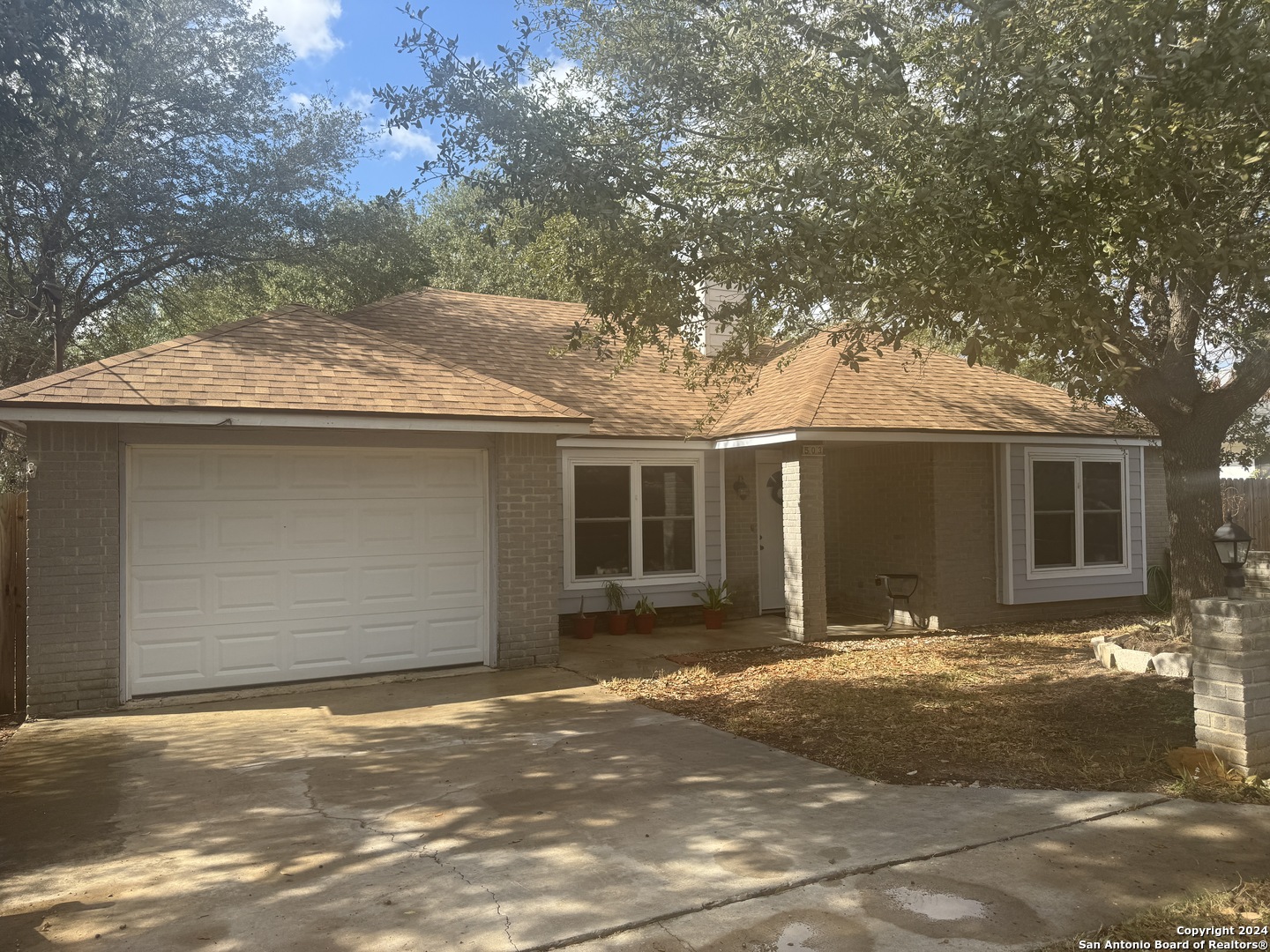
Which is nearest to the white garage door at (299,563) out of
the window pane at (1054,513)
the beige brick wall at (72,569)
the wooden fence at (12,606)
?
the beige brick wall at (72,569)

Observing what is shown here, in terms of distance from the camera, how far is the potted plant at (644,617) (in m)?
13.0

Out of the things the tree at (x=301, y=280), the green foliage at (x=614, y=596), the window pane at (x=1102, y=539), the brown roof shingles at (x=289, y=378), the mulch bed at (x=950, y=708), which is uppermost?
the tree at (x=301, y=280)

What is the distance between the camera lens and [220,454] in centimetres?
941

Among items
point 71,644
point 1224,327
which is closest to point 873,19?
point 1224,327

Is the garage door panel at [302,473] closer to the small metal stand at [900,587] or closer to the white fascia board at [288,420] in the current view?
the white fascia board at [288,420]

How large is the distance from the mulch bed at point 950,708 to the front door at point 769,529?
8.54 feet

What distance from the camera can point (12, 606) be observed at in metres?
9.09

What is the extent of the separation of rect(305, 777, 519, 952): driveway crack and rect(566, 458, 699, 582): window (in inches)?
269

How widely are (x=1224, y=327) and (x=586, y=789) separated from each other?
988 centimetres

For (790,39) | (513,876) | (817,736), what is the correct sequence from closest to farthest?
1. (513,876)
2. (817,736)
3. (790,39)

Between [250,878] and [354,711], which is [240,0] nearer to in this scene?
[354,711]

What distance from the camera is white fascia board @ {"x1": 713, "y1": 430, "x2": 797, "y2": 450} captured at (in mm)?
11812

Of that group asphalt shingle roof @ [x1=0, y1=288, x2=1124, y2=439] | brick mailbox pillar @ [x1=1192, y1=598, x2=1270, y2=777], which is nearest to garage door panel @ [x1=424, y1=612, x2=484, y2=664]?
asphalt shingle roof @ [x1=0, y1=288, x2=1124, y2=439]

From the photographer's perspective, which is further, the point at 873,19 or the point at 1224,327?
the point at 1224,327
